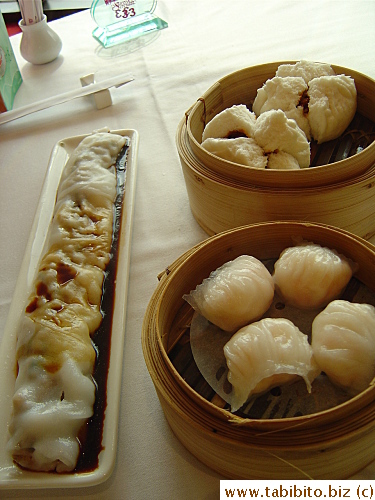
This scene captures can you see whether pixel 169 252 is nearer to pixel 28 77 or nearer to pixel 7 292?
pixel 7 292

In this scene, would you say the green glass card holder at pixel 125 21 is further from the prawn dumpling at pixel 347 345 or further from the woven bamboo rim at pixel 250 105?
the prawn dumpling at pixel 347 345

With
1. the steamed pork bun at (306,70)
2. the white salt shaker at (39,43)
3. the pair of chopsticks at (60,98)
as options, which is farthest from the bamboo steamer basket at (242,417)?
the white salt shaker at (39,43)

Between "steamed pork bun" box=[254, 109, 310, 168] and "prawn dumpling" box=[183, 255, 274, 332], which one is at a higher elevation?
"steamed pork bun" box=[254, 109, 310, 168]

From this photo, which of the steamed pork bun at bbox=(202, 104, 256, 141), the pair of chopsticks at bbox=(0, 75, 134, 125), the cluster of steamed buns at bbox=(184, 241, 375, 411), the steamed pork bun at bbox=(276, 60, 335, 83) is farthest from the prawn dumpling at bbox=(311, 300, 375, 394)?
the pair of chopsticks at bbox=(0, 75, 134, 125)

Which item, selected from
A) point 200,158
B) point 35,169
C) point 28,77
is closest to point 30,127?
point 35,169

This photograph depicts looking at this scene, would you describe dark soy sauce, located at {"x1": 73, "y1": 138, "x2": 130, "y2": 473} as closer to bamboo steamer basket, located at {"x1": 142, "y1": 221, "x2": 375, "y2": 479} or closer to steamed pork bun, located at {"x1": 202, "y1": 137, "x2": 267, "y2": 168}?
bamboo steamer basket, located at {"x1": 142, "y1": 221, "x2": 375, "y2": 479}

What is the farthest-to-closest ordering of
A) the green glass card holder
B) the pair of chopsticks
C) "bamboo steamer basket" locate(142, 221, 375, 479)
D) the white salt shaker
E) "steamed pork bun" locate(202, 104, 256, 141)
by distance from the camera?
the green glass card holder, the white salt shaker, the pair of chopsticks, "steamed pork bun" locate(202, 104, 256, 141), "bamboo steamer basket" locate(142, 221, 375, 479)
